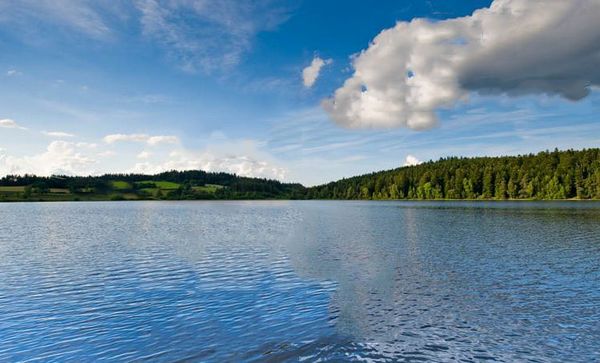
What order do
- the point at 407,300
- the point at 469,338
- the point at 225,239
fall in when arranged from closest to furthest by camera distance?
1. the point at 469,338
2. the point at 407,300
3. the point at 225,239

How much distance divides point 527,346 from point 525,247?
3274 cm

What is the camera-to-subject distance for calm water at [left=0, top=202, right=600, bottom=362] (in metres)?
16.8

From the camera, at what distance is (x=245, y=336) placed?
18.3 m

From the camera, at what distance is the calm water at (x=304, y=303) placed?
A: 16.8 meters

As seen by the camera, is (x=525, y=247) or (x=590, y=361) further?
(x=525, y=247)

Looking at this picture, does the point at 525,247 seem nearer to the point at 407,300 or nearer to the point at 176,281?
the point at 407,300

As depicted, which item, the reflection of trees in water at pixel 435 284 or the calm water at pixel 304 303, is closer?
the calm water at pixel 304 303

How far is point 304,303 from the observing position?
2402cm

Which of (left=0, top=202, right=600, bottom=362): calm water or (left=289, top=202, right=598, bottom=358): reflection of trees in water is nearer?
(left=0, top=202, right=600, bottom=362): calm water

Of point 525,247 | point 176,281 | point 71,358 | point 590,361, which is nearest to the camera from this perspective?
point 590,361

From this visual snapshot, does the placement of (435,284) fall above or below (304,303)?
above

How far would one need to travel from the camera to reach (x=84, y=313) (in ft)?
73.8

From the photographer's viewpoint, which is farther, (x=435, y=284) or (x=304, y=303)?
(x=435, y=284)

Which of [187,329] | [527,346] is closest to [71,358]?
[187,329]
